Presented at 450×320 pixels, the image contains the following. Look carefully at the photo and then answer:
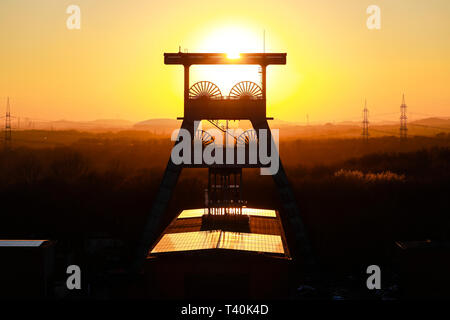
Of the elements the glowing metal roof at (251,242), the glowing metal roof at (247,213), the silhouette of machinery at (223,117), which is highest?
the silhouette of machinery at (223,117)

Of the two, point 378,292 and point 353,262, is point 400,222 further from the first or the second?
point 378,292

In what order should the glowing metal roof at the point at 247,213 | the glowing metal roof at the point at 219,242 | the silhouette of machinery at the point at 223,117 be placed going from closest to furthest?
the glowing metal roof at the point at 219,242 < the silhouette of machinery at the point at 223,117 < the glowing metal roof at the point at 247,213

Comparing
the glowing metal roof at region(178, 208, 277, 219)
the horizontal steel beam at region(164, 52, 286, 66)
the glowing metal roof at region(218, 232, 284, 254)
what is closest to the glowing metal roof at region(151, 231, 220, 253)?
the glowing metal roof at region(218, 232, 284, 254)

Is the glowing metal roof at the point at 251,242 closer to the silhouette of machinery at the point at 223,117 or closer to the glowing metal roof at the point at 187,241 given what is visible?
the glowing metal roof at the point at 187,241

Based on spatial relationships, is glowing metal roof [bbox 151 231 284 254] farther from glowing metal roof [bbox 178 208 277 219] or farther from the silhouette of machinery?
glowing metal roof [bbox 178 208 277 219]

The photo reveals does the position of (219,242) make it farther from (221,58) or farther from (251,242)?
(221,58)

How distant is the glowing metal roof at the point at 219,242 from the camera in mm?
20188

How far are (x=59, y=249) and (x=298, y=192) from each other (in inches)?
962

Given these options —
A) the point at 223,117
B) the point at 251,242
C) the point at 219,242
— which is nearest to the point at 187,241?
the point at 219,242

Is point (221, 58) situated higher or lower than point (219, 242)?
higher

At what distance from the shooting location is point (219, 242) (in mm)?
20766

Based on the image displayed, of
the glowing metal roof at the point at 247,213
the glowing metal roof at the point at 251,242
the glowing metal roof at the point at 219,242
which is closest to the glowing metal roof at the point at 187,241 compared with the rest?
the glowing metal roof at the point at 219,242

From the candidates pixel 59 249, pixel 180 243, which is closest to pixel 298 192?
pixel 59 249

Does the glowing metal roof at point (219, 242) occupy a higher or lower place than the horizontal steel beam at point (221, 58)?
lower
